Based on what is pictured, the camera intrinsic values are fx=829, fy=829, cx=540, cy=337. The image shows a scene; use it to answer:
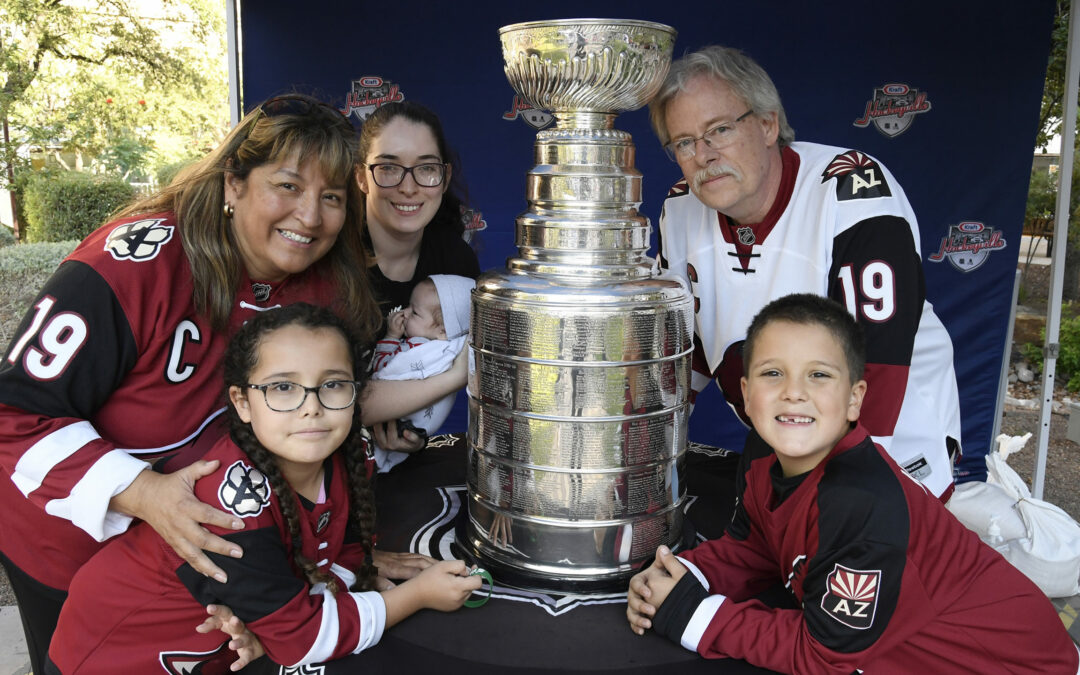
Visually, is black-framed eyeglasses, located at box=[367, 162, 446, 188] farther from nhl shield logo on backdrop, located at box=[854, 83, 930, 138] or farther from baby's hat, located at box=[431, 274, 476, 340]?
nhl shield logo on backdrop, located at box=[854, 83, 930, 138]

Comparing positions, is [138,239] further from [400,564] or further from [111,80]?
[111,80]

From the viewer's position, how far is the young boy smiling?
4.09 ft

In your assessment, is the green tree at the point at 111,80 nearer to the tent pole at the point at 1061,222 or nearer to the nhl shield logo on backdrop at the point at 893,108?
the nhl shield logo on backdrop at the point at 893,108

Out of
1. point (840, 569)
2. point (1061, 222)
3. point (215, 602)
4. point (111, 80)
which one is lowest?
point (215, 602)

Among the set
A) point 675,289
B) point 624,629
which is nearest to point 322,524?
point 624,629

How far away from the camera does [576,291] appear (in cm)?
141

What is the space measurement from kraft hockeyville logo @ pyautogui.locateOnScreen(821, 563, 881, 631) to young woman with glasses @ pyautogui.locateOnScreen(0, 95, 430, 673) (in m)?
0.76

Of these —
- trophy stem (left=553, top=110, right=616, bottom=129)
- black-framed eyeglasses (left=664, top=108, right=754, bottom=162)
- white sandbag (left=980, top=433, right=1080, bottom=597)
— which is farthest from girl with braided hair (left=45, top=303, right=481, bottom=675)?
white sandbag (left=980, top=433, right=1080, bottom=597)

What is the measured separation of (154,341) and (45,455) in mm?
278

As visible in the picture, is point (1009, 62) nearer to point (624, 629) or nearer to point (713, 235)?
point (713, 235)

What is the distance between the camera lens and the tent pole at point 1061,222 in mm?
3359

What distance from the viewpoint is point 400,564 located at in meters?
1.60

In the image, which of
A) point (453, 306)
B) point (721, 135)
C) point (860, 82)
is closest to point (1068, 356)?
point (860, 82)

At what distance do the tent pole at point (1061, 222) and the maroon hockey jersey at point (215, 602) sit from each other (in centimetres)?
322
